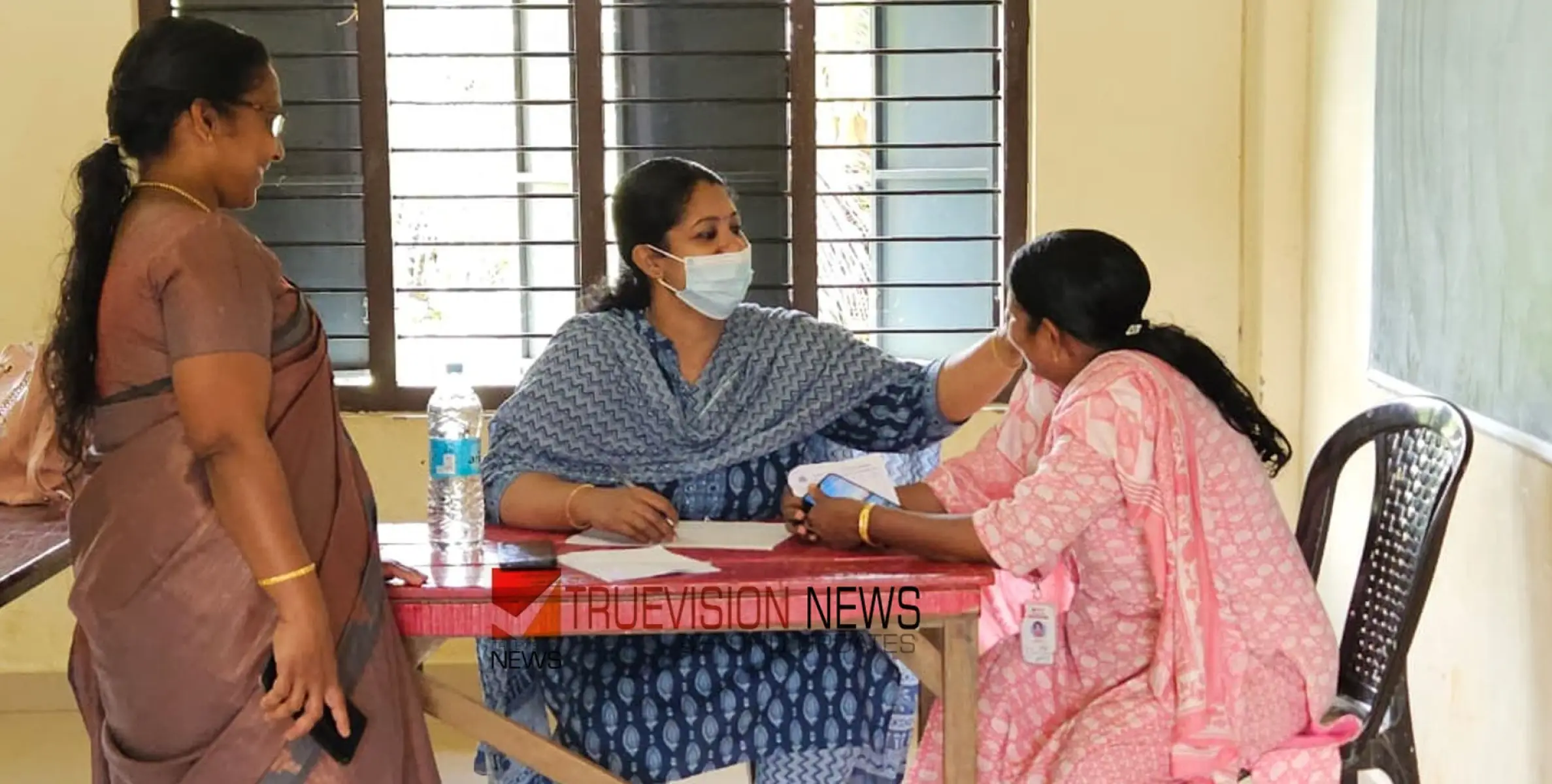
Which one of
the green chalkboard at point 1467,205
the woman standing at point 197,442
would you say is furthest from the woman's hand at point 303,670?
the green chalkboard at point 1467,205

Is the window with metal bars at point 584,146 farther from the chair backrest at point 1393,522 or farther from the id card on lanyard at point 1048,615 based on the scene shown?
the id card on lanyard at point 1048,615

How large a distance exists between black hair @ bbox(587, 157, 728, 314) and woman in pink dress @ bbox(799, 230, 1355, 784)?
1.91 ft

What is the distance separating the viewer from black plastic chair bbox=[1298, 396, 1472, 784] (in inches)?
76.7

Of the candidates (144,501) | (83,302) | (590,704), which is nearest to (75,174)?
(83,302)

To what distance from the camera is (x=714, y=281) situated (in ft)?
7.66

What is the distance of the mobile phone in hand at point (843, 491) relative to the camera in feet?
7.00

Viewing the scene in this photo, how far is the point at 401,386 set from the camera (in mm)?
3635

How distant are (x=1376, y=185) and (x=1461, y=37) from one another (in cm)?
51

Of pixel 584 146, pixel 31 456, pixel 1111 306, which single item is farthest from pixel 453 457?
pixel 584 146

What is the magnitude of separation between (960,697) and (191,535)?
921 mm

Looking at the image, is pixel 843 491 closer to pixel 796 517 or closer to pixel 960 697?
pixel 796 517

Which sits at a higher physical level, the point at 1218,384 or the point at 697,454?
the point at 1218,384

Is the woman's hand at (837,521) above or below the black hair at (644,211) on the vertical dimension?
below

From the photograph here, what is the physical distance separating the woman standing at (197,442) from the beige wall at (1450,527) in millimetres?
1560
